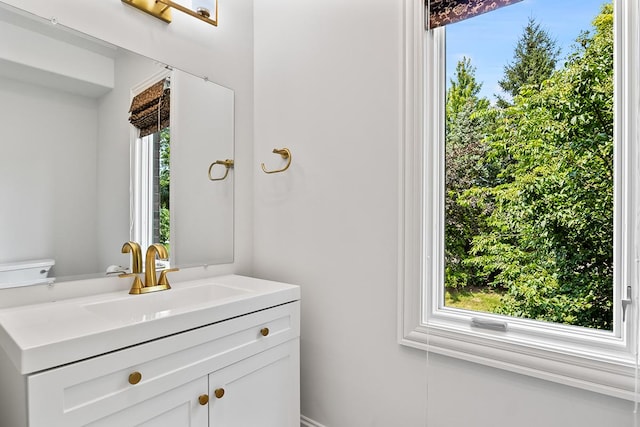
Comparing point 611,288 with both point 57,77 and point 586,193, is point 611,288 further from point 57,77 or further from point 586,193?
point 57,77

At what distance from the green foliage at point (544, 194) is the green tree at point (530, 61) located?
0.03 m

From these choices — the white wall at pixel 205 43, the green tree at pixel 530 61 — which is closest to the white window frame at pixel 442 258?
the green tree at pixel 530 61

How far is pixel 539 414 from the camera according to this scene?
109 centimetres

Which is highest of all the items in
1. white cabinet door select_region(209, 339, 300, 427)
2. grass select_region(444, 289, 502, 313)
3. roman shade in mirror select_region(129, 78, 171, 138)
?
roman shade in mirror select_region(129, 78, 171, 138)

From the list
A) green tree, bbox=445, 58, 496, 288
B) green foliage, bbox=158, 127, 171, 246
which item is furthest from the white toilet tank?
green tree, bbox=445, 58, 496, 288

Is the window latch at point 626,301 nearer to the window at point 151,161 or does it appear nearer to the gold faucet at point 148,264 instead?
the gold faucet at point 148,264

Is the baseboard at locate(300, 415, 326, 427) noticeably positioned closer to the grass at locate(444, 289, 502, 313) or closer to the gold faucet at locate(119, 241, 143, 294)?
Result: the grass at locate(444, 289, 502, 313)

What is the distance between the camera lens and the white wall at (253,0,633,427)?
128 centimetres

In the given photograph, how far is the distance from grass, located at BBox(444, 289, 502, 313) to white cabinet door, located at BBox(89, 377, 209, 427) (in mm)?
928

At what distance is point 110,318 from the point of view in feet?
3.62

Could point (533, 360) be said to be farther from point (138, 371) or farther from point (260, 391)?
point (138, 371)

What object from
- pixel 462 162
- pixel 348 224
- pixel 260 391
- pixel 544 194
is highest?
pixel 462 162

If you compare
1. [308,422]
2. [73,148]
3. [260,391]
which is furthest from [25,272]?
[308,422]

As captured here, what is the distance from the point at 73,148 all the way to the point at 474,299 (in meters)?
1.58
